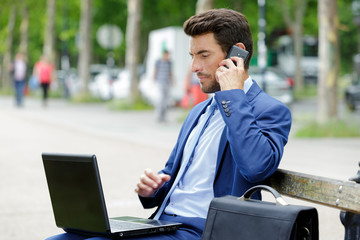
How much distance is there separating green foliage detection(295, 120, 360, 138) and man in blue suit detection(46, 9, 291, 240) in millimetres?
11701

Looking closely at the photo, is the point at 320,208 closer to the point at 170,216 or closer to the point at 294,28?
the point at 170,216

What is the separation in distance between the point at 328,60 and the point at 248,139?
12.8 meters

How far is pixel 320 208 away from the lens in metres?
7.98

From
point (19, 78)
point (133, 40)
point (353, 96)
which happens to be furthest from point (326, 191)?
point (19, 78)

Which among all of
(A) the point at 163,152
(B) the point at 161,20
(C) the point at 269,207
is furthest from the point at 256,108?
(B) the point at 161,20

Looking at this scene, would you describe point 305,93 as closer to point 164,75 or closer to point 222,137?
point 164,75

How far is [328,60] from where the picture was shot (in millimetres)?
15648

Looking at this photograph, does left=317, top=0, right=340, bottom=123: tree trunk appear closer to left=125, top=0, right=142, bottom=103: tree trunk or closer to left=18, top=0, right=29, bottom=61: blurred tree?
left=125, top=0, right=142, bottom=103: tree trunk

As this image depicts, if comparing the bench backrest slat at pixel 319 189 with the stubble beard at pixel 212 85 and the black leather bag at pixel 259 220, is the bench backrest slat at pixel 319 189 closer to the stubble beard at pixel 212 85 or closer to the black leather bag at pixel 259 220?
the black leather bag at pixel 259 220

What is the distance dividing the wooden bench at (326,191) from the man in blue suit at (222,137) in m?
0.20

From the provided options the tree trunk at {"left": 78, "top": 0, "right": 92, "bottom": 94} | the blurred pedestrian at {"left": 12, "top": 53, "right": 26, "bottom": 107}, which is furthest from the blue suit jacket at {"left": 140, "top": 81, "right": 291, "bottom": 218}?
the tree trunk at {"left": 78, "top": 0, "right": 92, "bottom": 94}

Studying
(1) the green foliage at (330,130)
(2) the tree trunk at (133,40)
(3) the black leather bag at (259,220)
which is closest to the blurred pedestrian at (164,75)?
(2) the tree trunk at (133,40)

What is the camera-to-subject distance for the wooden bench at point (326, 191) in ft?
10.2

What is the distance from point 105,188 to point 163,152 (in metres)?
4.00
